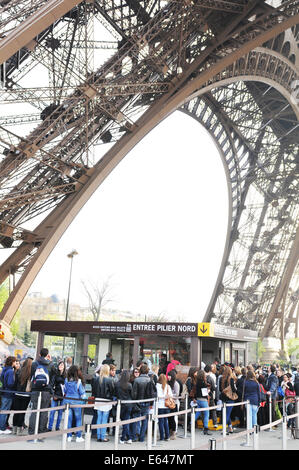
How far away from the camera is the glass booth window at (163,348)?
659 inches

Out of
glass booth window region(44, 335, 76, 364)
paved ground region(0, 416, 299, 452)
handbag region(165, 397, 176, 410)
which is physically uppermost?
glass booth window region(44, 335, 76, 364)

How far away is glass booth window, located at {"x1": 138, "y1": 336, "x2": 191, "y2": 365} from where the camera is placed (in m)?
16.8

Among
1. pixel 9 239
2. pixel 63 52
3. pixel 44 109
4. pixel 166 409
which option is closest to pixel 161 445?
pixel 166 409

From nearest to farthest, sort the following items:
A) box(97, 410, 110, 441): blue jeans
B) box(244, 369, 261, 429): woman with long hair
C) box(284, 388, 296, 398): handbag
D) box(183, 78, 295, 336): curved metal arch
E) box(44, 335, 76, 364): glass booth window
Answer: box(97, 410, 110, 441): blue jeans, box(244, 369, 261, 429): woman with long hair, box(284, 388, 296, 398): handbag, box(44, 335, 76, 364): glass booth window, box(183, 78, 295, 336): curved metal arch

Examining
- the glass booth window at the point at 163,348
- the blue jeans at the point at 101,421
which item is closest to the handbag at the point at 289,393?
the glass booth window at the point at 163,348

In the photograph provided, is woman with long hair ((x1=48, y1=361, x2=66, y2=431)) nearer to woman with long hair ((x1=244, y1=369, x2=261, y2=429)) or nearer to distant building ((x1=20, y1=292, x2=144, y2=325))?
woman with long hair ((x1=244, y1=369, x2=261, y2=429))

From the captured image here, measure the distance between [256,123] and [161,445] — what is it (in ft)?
128

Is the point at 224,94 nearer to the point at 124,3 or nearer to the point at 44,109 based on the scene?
the point at 124,3

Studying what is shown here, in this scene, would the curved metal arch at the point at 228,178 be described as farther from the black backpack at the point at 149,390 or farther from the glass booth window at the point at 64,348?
the black backpack at the point at 149,390

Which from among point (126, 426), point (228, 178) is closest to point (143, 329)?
point (126, 426)

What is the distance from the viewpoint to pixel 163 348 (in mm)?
17375

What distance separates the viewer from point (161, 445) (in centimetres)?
1034

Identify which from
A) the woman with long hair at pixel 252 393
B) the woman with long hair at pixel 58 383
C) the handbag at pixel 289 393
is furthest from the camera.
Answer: the handbag at pixel 289 393

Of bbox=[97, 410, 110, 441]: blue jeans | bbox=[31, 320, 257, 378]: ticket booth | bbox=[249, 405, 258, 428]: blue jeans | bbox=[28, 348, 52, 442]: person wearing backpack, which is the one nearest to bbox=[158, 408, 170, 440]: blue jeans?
bbox=[97, 410, 110, 441]: blue jeans
